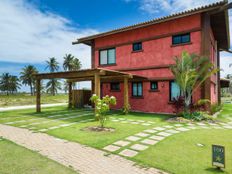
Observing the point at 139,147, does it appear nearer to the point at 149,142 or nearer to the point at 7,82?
the point at 149,142

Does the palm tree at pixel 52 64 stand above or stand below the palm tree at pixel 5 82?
above

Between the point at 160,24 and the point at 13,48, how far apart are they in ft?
50.2

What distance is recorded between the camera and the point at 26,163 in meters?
4.08

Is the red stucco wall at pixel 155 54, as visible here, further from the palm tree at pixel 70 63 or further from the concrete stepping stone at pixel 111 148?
the palm tree at pixel 70 63

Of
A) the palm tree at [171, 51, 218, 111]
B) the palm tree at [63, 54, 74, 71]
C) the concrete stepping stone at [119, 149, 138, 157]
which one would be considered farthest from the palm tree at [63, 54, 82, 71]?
the concrete stepping stone at [119, 149, 138, 157]

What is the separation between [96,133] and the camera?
6.77 metres

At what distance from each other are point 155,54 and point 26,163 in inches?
434

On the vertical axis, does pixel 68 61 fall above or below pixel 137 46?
above

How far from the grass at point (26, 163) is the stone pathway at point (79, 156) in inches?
8.5

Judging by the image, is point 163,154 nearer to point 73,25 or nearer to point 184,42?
point 184,42

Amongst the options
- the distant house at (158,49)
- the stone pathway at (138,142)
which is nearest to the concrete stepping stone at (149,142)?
the stone pathway at (138,142)

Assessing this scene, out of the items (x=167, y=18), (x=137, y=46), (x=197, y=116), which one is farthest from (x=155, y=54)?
(x=197, y=116)

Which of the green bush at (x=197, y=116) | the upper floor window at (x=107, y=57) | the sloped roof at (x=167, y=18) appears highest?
the sloped roof at (x=167, y=18)

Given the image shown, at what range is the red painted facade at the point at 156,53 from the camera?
38.0 ft
